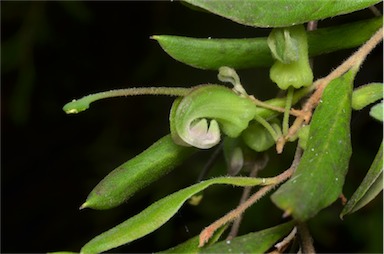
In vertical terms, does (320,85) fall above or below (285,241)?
above

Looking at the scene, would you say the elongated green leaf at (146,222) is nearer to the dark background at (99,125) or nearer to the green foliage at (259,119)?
the green foliage at (259,119)

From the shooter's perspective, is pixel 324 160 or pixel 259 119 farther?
pixel 259 119

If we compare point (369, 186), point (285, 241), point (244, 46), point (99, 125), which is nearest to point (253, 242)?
point (285, 241)

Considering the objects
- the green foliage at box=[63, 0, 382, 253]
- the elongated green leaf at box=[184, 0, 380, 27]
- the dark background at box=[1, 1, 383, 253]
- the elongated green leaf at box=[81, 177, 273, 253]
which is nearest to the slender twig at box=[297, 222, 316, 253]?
the green foliage at box=[63, 0, 382, 253]

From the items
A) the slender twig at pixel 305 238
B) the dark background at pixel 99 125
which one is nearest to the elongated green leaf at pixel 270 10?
the slender twig at pixel 305 238

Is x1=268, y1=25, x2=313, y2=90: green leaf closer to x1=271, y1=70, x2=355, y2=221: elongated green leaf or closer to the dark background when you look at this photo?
x1=271, y1=70, x2=355, y2=221: elongated green leaf

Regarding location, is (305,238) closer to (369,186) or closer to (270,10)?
(369,186)

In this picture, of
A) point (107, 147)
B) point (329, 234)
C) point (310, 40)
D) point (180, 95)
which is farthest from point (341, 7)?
point (107, 147)
